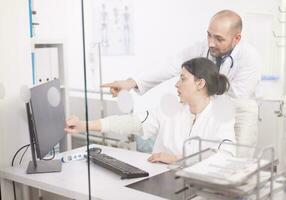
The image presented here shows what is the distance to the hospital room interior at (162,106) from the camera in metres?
1.10

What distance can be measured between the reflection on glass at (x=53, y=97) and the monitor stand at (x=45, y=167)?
32cm

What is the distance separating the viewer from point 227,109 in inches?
46.7

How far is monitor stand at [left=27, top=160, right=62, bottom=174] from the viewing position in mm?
1878

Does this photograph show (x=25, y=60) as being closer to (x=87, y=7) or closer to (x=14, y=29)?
(x=14, y=29)

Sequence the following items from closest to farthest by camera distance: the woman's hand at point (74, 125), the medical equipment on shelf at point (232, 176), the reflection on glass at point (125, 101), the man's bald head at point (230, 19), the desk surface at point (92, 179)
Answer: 1. the medical equipment on shelf at point (232, 176)
2. the man's bald head at point (230, 19)
3. the reflection on glass at point (125, 101)
4. the desk surface at point (92, 179)
5. the woman's hand at point (74, 125)

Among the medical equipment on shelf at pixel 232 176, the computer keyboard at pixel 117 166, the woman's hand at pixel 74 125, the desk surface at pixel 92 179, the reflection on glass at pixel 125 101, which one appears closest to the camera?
the medical equipment on shelf at pixel 232 176

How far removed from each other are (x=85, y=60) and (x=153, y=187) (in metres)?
0.59

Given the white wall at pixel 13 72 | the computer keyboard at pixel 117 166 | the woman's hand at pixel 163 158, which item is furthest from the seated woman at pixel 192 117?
the white wall at pixel 13 72

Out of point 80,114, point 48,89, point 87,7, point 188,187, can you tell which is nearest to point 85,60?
point 87,7

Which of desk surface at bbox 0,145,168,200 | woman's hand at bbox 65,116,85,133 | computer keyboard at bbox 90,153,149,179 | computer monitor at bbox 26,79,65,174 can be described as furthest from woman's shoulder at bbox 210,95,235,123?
computer monitor at bbox 26,79,65,174

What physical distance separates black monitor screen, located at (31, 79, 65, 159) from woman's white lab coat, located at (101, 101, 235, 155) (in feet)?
1.59

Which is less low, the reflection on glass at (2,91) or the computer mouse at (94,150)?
the reflection on glass at (2,91)

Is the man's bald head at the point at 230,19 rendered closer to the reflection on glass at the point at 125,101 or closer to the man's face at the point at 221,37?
the man's face at the point at 221,37

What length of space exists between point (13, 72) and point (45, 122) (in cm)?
37
